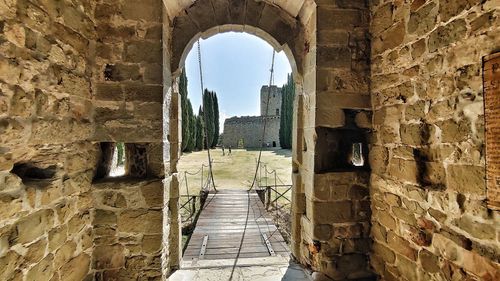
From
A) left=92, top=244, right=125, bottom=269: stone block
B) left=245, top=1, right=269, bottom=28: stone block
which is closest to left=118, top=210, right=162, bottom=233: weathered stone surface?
left=92, top=244, right=125, bottom=269: stone block

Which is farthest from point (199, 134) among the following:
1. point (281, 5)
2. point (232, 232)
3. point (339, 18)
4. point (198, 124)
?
point (339, 18)

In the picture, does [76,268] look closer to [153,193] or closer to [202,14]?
[153,193]

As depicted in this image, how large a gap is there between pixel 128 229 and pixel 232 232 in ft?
8.76

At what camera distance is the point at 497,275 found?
49.1 inches

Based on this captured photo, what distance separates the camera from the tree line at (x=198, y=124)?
55.5 ft

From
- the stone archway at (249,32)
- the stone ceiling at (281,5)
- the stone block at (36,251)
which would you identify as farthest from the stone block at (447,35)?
the stone block at (36,251)

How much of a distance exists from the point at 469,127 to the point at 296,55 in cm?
162

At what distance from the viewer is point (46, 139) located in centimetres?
153

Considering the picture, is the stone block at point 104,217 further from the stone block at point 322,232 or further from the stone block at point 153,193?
the stone block at point 322,232

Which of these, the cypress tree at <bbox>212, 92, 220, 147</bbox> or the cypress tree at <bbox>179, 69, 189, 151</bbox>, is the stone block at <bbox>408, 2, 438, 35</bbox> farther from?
the cypress tree at <bbox>212, 92, 220, 147</bbox>

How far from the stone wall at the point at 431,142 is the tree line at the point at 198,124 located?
48.9 feet

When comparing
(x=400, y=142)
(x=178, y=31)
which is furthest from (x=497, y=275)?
(x=178, y=31)

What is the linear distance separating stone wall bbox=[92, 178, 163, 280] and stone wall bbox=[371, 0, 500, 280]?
1.84 metres

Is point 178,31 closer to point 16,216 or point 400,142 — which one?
point 16,216
